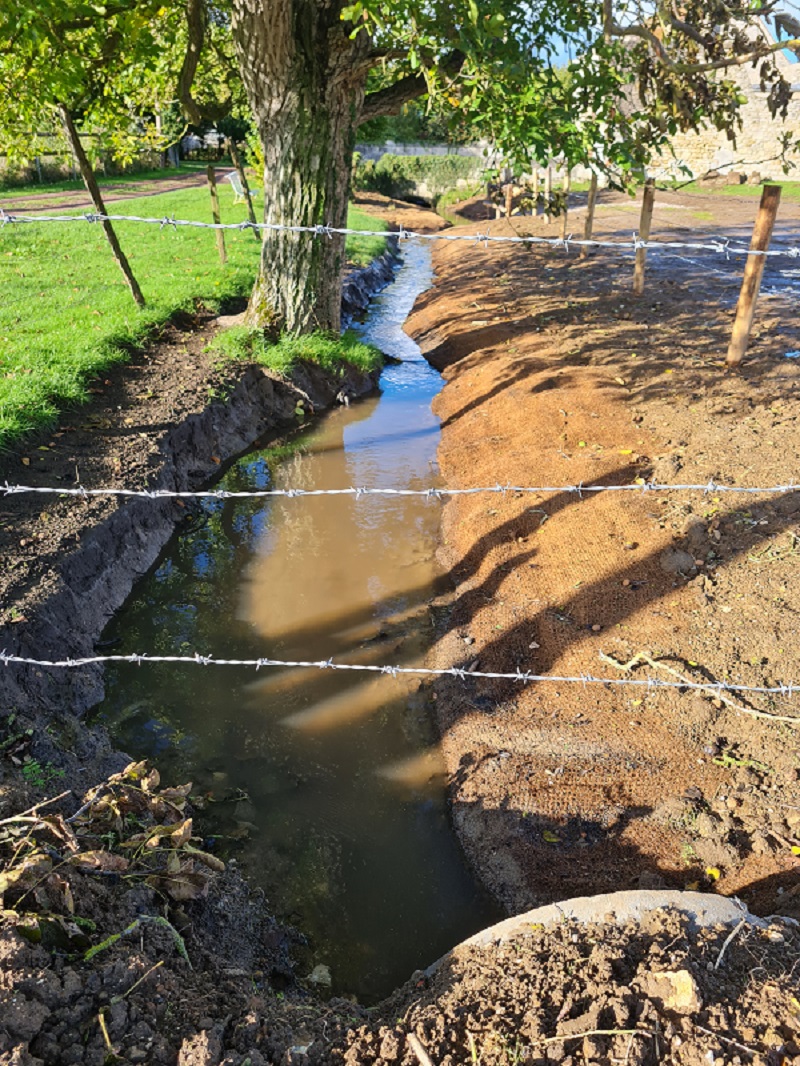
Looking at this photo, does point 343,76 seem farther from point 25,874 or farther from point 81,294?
point 25,874

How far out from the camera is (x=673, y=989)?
2422 millimetres

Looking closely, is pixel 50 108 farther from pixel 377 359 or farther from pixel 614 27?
A: pixel 614 27

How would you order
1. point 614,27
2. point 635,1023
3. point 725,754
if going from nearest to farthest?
point 635,1023 < point 725,754 < point 614,27

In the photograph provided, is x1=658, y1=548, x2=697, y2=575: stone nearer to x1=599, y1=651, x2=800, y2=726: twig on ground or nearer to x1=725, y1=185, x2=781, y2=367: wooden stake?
x1=599, y1=651, x2=800, y2=726: twig on ground

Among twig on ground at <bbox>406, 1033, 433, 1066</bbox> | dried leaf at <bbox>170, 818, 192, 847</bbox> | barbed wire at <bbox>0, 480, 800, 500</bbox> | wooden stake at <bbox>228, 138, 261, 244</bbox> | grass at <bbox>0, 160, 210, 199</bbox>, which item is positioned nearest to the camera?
twig on ground at <bbox>406, 1033, 433, 1066</bbox>

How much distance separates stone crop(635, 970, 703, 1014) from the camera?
235cm

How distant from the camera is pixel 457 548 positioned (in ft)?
21.7

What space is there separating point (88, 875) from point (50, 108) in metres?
9.32

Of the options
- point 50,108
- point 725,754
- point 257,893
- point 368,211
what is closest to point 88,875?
point 257,893

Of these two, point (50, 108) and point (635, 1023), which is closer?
point (635, 1023)

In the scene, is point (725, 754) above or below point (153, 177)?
below

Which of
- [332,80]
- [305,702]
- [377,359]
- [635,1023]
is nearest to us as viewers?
[635,1023]

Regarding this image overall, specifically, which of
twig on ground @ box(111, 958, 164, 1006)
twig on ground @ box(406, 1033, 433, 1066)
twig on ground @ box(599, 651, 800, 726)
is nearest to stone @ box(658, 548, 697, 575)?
twig on ground @ box(599, 651, 800, 726)

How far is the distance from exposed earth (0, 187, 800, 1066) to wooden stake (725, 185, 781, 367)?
485 mm
